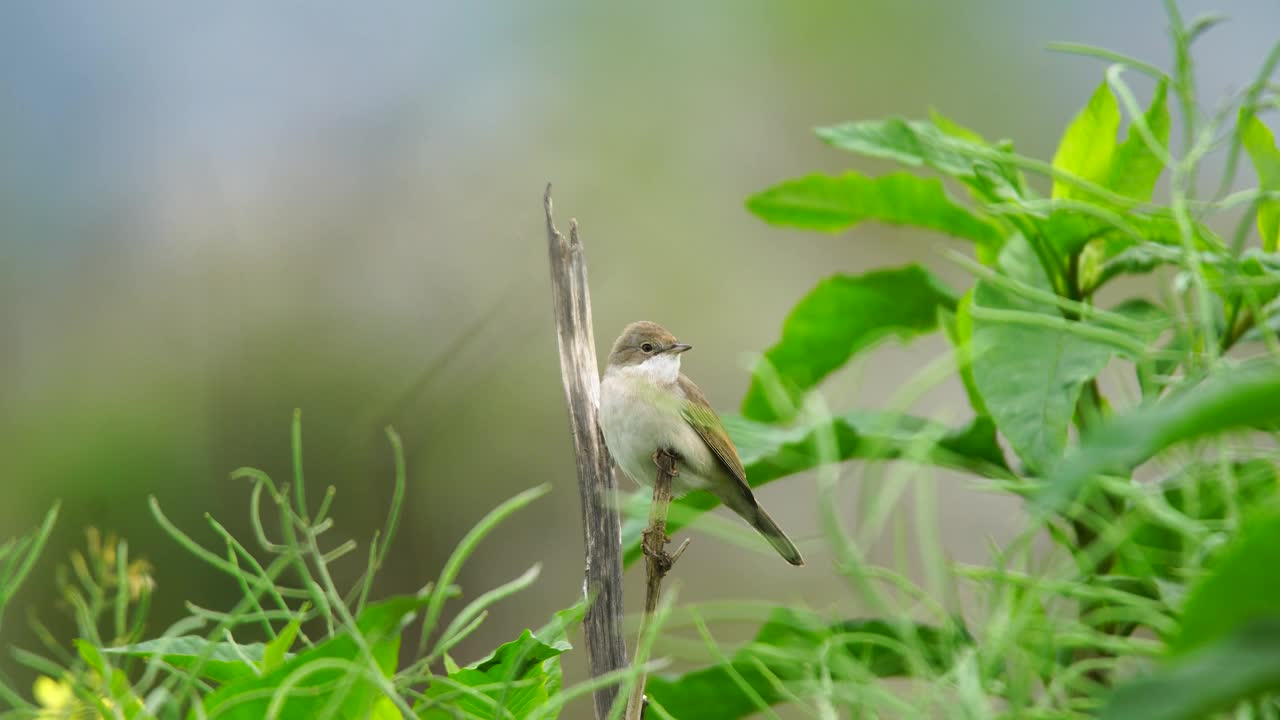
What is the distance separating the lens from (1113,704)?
0.46 m

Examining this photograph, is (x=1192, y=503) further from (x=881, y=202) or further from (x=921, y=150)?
(x=881, y=202)

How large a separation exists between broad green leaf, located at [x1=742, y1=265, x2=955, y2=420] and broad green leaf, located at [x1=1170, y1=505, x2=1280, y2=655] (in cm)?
105

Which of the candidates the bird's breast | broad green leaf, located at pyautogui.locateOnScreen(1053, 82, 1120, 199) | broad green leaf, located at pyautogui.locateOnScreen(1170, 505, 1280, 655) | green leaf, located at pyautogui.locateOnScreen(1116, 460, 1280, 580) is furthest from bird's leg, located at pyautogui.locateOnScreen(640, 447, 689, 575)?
the bird's breast

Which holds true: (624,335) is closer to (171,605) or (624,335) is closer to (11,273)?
(171,605)

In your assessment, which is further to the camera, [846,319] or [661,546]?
[846,319]

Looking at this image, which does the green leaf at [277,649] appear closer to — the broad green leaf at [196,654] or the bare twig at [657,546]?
the broad green leaf at [196,654]

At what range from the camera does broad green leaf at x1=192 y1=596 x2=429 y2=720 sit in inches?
26.7

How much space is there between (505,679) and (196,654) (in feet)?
0.84

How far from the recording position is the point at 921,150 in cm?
141

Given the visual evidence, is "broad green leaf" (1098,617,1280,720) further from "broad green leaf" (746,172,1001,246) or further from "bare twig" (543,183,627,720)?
"broad green leaf" (746,172,1001,246)

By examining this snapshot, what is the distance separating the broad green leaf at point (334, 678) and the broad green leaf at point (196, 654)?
0.10 metres

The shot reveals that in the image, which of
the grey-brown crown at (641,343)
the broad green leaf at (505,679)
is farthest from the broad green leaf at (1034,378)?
the grey-brown crown at (641,343)

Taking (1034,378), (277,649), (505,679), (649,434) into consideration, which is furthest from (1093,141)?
(649,434)

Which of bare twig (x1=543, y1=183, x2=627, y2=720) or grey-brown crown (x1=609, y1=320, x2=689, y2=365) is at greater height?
bare twig (x1=543, y1=183, x2=627, y2=720)
